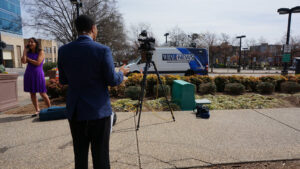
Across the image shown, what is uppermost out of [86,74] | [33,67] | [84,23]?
[84,23]

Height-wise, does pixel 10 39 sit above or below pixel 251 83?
above

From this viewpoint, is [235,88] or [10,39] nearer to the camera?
[235,88]

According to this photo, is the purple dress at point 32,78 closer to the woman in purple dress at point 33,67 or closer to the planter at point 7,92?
the woman in purple dress at point 33,67

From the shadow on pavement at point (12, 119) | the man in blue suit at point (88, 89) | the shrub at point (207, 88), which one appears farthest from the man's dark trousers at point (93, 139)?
the shrub at point (207, 88)

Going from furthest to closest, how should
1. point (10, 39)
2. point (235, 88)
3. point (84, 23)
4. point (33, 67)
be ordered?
point (10, 39)
point (235, 88)
point (33, 67)
point (84, 23)

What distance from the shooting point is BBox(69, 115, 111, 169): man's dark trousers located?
160cm

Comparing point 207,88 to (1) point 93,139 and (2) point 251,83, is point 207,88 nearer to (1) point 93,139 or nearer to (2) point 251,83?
(2) point 251,83

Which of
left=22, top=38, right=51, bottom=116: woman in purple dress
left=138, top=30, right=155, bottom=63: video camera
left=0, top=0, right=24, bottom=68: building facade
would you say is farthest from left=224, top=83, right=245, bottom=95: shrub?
left=0, top=0, right=24, bottom=68: building facade

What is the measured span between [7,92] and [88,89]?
507 cm

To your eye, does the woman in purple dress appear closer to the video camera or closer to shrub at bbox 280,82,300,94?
the video camera

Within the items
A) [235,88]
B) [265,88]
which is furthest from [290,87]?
[235,88]

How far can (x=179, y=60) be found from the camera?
46.6 ft

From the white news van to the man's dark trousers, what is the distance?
40.7ft

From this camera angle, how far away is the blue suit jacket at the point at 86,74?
1529 millimetres
